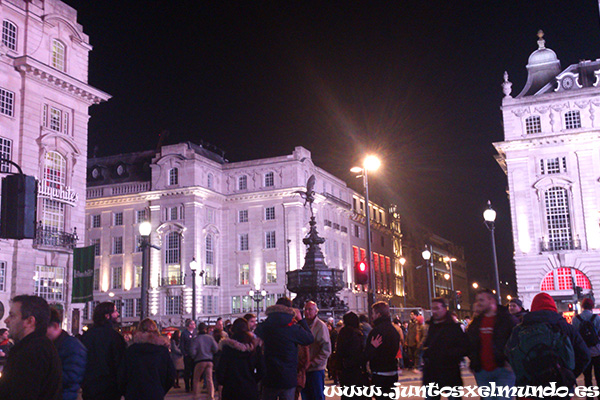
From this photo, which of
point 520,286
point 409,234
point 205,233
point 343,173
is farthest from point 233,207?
point 409,234

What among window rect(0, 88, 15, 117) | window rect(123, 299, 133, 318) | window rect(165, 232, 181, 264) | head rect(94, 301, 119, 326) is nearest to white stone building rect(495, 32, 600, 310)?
window rect(165, 232, 181, 264)

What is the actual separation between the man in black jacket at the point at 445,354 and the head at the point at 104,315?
14.2 feet

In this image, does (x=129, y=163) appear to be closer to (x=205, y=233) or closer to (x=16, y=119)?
(x=205, y=233)

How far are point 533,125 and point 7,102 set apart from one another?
1697 inches

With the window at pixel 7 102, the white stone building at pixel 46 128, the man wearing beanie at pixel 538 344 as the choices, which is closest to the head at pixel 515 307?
the man wearing beanie at pixel 538 344

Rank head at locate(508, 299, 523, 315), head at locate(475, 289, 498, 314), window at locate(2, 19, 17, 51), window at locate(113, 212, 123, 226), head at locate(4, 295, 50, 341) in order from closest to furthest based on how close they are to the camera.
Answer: head at locate(4, 295, 50, 341) → head at locate(475, 289, 498, 314) → head at locate(508, 299, 523, 315) → window at locate(2, 19, 17, 51) → window at locate(113, 212, 123, 226)

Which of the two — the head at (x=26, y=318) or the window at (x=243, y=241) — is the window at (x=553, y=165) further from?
the head at (x=26, y=318)

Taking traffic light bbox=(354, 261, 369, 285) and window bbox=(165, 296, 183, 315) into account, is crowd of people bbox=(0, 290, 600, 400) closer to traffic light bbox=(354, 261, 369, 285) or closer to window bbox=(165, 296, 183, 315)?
traffic light bbox=(354, 261, 369, 285)

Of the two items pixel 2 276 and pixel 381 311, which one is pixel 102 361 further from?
pixel 2 276

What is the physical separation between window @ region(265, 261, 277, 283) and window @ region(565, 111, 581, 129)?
109ft

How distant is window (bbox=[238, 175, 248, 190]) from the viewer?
7144 cm

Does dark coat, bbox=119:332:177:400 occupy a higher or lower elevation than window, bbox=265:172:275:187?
lower

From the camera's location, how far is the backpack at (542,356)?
6648mm

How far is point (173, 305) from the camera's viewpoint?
64.8m
